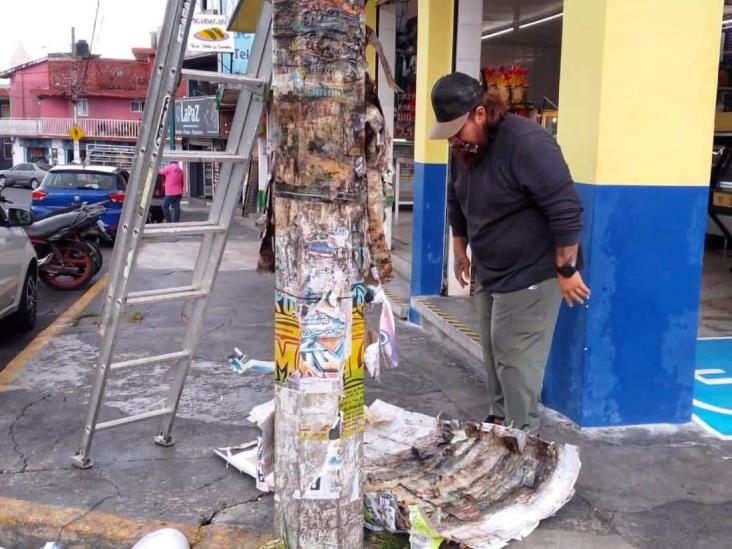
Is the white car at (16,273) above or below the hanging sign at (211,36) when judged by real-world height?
below

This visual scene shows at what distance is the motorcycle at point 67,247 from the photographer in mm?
9703

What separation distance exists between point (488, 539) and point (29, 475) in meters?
2.41

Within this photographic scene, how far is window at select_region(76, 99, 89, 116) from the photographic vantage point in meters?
47.1

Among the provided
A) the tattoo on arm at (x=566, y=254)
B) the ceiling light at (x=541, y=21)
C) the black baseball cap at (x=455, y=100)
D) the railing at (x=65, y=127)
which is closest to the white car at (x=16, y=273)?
the black baseball cap at (x=455, y=100)

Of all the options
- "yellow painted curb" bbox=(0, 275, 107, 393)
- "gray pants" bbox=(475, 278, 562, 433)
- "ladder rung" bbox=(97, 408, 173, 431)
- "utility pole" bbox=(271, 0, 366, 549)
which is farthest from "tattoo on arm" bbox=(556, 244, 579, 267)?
"yellow painted curb" bbox=(0, 275, 107, 393)

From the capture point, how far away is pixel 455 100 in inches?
145

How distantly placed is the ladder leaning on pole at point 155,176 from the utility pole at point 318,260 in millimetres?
786

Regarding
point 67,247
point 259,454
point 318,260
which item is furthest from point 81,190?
point 318,260

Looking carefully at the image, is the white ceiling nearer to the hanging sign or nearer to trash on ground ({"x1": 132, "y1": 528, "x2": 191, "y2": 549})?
the hanging sign

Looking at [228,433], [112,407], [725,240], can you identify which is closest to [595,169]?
[228,433]

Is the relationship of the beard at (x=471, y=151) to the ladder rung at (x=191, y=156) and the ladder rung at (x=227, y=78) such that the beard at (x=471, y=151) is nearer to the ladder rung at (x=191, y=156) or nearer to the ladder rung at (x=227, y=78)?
the ladder rung at (x=227, y=78)

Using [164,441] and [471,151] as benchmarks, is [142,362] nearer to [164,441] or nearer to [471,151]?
[164,441]

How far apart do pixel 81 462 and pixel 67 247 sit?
675 cm

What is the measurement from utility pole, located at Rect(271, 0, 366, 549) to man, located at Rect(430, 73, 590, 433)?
1.09 meters
